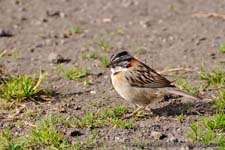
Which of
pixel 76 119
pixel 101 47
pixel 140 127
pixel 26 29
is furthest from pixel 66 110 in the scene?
pixel 26 29

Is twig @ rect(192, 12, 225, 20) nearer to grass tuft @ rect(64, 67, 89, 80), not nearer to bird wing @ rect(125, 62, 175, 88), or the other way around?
grass tuft @ rect(64, 67, 89, 80)

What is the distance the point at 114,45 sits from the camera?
1099 cm

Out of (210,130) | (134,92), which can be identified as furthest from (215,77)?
(210,130)

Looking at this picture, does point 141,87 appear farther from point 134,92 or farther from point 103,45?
point 103,45

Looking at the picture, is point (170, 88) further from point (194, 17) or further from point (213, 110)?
point (194, 17)

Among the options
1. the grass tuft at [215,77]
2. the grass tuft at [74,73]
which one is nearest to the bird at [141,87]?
the grass tuft at [215,77]

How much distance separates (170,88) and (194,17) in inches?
183

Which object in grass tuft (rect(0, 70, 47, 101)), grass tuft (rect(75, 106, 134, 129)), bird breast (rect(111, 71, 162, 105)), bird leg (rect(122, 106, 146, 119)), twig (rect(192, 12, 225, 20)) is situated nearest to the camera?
grass tuft (rect(75, 106, 134, 129))

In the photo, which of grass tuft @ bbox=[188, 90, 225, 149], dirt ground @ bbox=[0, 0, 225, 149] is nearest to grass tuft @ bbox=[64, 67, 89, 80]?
dirt ground @ bbox=[0, 0, 225, 149]

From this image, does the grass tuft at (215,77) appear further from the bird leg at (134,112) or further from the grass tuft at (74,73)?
the grass tuft at (74,73)

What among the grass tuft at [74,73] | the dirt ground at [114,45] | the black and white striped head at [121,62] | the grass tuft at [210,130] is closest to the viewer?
the grass tuft at [210,130]

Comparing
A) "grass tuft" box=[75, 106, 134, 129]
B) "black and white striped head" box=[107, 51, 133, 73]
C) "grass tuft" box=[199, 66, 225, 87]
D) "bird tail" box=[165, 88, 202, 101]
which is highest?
"black and white striped head" box=[107, 51, 133, 73]

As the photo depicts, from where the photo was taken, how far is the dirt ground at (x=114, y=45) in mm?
7738

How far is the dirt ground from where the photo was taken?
774 cm
